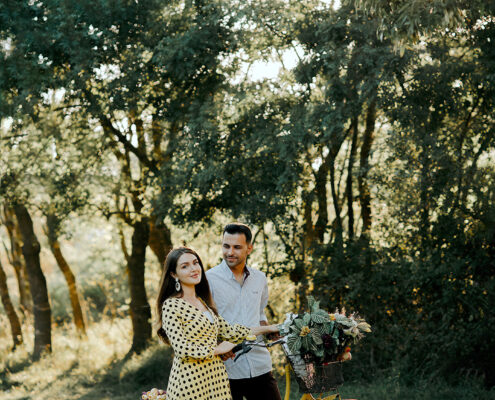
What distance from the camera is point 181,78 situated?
1116cm

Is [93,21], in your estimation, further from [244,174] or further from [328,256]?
[328,256]

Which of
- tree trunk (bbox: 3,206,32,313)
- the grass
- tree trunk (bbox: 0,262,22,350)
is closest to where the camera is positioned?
the grass

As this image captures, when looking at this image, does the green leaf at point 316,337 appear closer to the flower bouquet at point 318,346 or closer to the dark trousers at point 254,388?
the flower bouquet at point 318,346

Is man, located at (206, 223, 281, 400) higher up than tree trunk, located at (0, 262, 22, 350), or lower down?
higher up

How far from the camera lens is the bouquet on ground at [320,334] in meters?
3.99

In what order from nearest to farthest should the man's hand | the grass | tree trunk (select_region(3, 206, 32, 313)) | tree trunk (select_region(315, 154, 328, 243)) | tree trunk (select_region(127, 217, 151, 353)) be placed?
the man's hand, the grass, tree trunk (select_region(315, 154, 328, 243)), tree trunk (select_region(127, 217, 151, 353)), tree trunk (select_region(3, 206, 32, 313))

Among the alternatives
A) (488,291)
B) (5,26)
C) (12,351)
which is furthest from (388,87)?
(12,351)

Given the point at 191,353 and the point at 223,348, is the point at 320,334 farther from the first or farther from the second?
the point at 191,353

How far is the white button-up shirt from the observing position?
472 centimetres

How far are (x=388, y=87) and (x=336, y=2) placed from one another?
1699 millimetres

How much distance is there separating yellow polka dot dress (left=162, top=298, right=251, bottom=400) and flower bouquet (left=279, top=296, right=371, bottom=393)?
52cm

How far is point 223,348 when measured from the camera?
167 inches

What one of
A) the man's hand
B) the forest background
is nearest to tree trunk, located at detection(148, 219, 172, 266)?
the forest background

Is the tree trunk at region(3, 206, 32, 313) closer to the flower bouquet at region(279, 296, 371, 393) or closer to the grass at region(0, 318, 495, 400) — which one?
the grass at region(0, 318, 495, 400)
